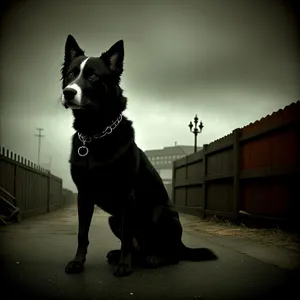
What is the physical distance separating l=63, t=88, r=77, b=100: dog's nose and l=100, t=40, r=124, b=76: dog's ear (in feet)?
1.25

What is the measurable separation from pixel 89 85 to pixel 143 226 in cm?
109

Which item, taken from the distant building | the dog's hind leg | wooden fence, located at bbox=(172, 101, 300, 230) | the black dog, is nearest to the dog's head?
the black dog

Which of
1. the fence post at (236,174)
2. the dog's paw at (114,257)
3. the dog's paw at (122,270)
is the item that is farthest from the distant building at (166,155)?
the dog's paw at (122,270)

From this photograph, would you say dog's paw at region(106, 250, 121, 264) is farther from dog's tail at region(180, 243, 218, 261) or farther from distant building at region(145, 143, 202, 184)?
distant building at region(145, 143, 202, 184)

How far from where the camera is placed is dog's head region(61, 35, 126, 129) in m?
2.00

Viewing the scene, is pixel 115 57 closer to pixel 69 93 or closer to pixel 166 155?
pixel 69 93

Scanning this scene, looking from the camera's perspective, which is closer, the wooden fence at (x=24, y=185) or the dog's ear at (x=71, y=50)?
the dog's ear at (x=71, y=50)

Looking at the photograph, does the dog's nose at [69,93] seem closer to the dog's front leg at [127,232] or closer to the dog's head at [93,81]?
the dog's head at [93,81]

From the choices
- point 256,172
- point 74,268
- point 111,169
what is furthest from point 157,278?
point 256,172

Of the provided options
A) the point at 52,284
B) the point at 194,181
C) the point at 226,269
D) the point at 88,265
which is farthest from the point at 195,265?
the point at 194,181

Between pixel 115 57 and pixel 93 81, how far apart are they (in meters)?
0.28

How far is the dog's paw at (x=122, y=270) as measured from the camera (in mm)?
2061

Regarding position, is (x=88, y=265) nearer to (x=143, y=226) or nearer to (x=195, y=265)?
(x=143, y=226)

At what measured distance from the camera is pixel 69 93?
1945mm
